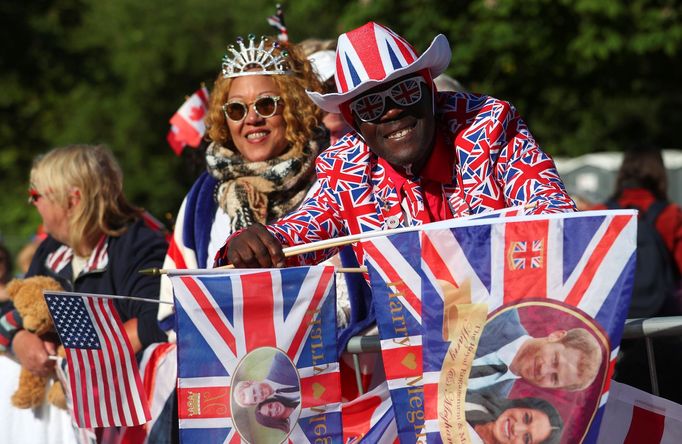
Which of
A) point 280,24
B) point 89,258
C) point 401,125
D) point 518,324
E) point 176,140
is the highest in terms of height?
A: point 280,24

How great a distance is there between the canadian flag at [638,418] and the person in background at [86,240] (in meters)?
2.21

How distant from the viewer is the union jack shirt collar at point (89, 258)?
5.21m

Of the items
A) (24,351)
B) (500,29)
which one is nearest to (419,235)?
(24,351)

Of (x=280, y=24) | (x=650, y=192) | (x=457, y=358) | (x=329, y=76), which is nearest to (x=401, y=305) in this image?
(x=457, y=358)

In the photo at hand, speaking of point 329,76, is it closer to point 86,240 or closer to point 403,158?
point 86,240

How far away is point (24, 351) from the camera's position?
517 centimetres

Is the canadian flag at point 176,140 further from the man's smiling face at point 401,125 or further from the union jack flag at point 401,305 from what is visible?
the union jack flag at point 401,305

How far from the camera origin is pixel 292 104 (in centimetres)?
Answer: 471

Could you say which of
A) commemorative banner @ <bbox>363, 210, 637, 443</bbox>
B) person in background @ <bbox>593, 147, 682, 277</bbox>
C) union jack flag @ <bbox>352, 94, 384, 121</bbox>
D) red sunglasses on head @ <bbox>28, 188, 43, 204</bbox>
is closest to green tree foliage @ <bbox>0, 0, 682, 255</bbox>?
red sunglasses on head @ <bbox>28, 188, 43, 204</bbox>

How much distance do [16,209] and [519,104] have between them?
16373 mm

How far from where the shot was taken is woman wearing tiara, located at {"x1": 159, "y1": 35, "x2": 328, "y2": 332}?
4625 millimetres

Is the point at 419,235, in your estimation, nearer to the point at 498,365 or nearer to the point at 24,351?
the point at 498,365

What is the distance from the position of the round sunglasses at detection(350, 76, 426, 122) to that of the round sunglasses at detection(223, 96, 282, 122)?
1124 mm

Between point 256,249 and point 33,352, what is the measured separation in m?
2.14
